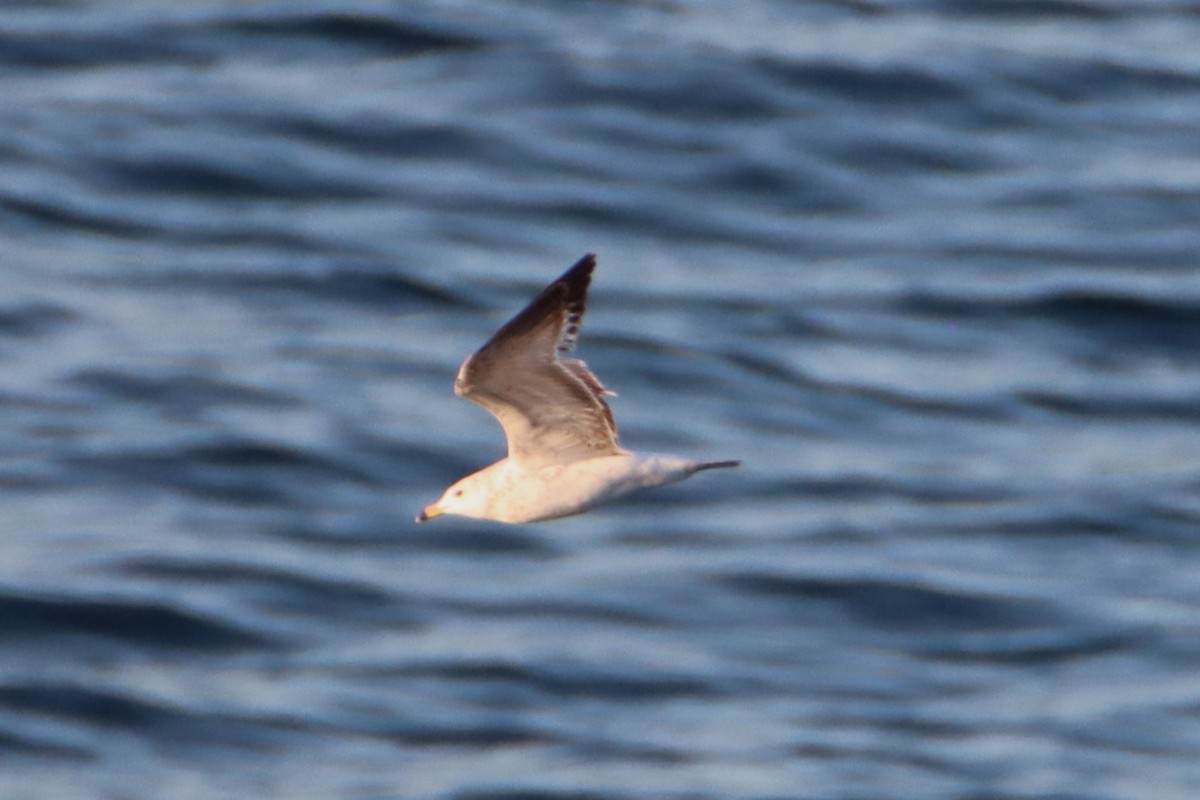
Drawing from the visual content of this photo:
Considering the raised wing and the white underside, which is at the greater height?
the raised wing

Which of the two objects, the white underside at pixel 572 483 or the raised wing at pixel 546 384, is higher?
the raised wing at pixel 546 384

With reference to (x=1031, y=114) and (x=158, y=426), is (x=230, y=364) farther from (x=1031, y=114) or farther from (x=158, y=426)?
(x=1031, y=114)

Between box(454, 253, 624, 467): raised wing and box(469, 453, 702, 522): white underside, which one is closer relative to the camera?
box(454, 253, 624, 467): raised wing

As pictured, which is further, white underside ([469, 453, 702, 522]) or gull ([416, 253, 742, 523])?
white underside ([469, 453, 702, 522])

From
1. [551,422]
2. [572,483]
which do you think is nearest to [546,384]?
[551,422]

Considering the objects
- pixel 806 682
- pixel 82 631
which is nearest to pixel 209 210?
pixel 82 631

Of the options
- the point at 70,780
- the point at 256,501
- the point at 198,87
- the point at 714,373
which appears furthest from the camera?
the point at 198,87
